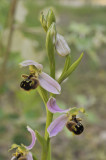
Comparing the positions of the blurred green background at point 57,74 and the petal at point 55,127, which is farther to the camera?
the blurred green background at point 57,74

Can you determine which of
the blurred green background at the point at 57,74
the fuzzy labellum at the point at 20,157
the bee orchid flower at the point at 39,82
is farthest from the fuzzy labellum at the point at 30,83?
the blurred green background at the point at 57,74

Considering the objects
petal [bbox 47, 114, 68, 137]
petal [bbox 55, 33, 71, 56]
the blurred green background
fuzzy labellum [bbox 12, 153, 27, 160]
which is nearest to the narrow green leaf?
petal [bbox 55, 33, 71, 56]

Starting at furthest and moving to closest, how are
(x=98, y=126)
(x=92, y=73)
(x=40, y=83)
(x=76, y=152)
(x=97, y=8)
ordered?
(x=97, y=8) < (x=92, y=73) < (x=98, y=126) < (x=76, y=152) < (x=40, y=83)

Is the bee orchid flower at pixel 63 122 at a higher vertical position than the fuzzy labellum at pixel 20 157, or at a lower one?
higher

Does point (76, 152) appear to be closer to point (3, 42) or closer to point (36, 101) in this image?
point (36, 101)

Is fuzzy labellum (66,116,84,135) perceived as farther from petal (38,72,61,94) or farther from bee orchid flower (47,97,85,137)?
petal (38,72,61,94)

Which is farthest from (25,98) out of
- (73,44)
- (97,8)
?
(97,8)

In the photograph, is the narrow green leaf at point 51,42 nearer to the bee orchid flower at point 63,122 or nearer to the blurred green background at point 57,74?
the bee orchid flower at point 63,122

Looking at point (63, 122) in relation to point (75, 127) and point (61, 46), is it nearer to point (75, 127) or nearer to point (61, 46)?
point (75, 127)
